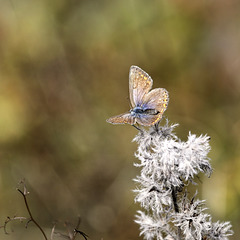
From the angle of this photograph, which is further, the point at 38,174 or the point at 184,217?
the point at 38,174

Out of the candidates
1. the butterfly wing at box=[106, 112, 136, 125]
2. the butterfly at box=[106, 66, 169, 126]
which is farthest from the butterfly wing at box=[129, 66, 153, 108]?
the butterfly wing at box=[106, 112, 136, 125]

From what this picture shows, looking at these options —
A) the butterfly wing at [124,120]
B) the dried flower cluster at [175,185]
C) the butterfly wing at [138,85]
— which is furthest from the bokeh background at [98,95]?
the dried flower cluster at [175,185]

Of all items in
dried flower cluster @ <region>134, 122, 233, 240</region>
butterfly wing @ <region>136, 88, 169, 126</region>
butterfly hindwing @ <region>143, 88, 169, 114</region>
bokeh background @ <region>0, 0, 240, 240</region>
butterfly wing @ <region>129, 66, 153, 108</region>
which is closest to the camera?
dried flower cluster @ <region>134, 122, 233, 240</region>

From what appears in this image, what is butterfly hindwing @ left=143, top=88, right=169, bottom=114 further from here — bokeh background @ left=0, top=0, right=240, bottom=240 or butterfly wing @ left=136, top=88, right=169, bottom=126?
bokeh background @ left=0, top=0, right=240, bottom=240

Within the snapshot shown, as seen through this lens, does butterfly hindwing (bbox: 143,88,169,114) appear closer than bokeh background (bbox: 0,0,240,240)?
Yes

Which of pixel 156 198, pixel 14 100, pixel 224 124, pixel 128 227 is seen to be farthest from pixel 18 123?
pixel 156 198

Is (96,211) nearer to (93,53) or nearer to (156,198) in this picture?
(93,53)

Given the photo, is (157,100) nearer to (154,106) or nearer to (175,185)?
(154,106)
